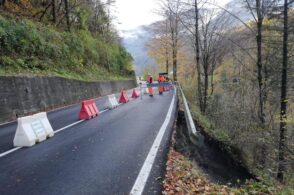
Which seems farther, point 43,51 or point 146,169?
point 43,51

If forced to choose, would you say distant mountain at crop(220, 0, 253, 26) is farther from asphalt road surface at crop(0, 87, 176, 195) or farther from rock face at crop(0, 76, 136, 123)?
rock face at crop(0, 76, 136, 123)

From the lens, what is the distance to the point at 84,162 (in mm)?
6477

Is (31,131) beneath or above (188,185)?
above

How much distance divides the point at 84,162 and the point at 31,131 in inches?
101

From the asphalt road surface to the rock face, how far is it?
273 centimetres

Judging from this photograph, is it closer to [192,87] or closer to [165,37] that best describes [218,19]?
[192,87]

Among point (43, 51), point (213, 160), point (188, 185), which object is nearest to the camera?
point (188, 185)

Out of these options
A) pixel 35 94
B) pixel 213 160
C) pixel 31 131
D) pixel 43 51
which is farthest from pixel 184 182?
pixel 43 51

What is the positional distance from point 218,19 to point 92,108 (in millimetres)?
14500

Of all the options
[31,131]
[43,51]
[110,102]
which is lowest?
[110,102]

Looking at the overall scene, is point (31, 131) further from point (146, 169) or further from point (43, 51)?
point (43, 51)

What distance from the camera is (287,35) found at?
14672 millimetres

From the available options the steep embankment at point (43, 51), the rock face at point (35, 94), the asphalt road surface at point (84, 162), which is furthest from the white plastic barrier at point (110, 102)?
the asphalt road surface at point (84, 162)

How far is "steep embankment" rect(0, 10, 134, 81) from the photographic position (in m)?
16.2
